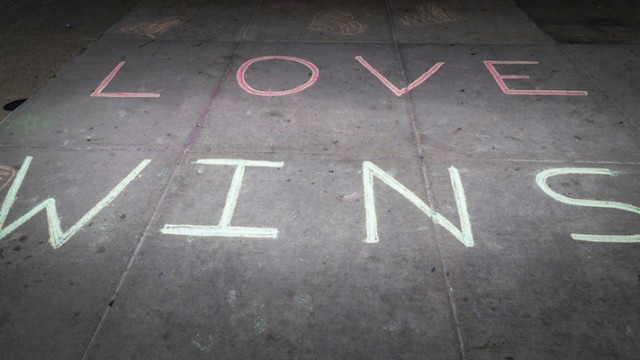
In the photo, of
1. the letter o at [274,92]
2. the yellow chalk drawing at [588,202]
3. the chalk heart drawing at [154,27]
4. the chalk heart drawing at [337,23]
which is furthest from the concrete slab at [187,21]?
the yellow chalk drawing at [588,202]

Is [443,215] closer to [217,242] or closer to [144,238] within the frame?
[217,242]

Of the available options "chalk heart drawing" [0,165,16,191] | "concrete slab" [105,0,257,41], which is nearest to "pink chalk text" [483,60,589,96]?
"concrete slab" [105,0,257,41]

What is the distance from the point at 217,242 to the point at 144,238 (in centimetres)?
55

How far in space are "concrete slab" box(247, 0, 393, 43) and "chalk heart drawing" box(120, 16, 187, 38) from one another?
1.25m

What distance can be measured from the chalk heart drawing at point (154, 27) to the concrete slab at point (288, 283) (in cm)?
359

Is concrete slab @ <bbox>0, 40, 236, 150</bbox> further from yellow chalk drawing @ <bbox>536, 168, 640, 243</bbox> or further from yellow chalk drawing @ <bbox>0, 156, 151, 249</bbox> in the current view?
yellow chalk drawing @ <bbox>536, 168, 640, 243</bbox>

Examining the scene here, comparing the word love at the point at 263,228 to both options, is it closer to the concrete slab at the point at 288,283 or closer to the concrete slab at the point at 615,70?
the concrete slab at the point at 288,283

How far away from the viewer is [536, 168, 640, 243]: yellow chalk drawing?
2.79 meters

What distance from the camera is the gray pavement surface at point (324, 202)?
2334 mm

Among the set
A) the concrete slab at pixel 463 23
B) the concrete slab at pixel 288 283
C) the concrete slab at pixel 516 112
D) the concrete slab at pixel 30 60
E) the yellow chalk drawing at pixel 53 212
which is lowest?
the concrete slab at pixel 288 283

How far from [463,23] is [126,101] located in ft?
16.0

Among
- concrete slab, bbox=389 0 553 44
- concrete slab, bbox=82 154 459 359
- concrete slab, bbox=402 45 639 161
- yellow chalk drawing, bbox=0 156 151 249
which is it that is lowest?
concrete slab, bbox=82 154 459 359

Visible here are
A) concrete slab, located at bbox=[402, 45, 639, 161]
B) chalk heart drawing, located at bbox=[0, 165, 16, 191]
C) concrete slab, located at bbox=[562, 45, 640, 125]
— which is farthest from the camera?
concrete slab, located at bbox=[562, 45, 640, 125]

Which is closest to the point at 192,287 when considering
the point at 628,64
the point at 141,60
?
the point at 141,60
